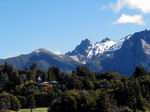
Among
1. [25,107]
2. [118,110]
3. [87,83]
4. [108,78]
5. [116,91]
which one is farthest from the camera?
[108,78]

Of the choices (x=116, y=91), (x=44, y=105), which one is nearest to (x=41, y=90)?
(x=44, y=105)

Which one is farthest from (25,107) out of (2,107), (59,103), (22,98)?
(59,103)

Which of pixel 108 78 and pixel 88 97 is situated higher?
pixel 108 78

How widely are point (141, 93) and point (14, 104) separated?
131 ft

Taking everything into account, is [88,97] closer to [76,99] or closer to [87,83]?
[76,99]

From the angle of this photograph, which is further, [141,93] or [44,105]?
[44,105]

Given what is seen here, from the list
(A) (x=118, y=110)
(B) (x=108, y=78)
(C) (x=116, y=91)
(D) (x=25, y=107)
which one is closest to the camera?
(A) (x=118, y=110)

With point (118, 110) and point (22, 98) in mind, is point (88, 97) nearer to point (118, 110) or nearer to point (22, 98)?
point (118, 110)

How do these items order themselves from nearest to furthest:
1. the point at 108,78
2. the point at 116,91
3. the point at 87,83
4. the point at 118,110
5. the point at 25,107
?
the point at 118,110, the point at 116,91, the point at 25,107, the point at 87,83, the point at 108,78

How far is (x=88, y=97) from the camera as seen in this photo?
14325 cm

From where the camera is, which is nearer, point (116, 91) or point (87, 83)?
point (116, 91)

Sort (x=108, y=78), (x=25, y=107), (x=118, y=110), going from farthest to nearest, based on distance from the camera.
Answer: (x=108, y=78)
(x=25, y=107)
(x=118, y=110)

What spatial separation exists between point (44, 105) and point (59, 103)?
106ft

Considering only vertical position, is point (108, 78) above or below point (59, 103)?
above
